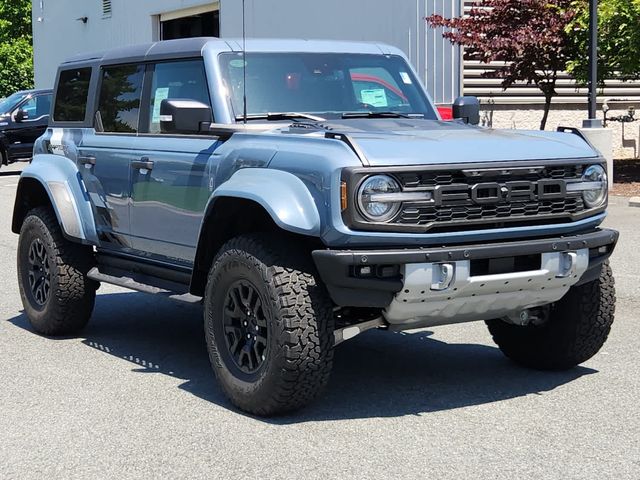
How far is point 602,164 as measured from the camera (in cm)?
587

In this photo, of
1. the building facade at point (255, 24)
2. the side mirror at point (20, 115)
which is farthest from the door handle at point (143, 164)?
the side mirror at point (20, 115)

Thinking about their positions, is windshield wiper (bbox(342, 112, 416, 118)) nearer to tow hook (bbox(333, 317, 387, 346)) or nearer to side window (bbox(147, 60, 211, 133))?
side window (bbox(147, 60, 211, 133))

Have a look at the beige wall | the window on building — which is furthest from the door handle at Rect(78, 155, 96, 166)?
the window on building

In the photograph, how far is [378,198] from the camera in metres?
5.16

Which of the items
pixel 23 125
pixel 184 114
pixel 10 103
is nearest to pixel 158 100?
pixel 184 114

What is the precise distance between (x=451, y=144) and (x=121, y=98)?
9.19ft

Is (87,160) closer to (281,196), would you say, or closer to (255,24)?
(281,196)

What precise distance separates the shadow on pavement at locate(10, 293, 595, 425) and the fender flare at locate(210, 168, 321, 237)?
99 centimetres

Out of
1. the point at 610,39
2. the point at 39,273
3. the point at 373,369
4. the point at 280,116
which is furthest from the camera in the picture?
the point at 610,39

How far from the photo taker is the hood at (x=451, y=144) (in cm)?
527

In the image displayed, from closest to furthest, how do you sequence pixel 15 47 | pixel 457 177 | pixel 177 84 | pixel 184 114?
1. pixel 457 177
2. pixel 184 114
3. pixel 177 84
4. pixel 15 47

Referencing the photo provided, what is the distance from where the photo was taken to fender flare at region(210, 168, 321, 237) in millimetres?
5242

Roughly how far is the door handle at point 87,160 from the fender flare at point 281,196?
2.00 meters

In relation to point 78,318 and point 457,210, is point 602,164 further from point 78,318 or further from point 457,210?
point 78,318
